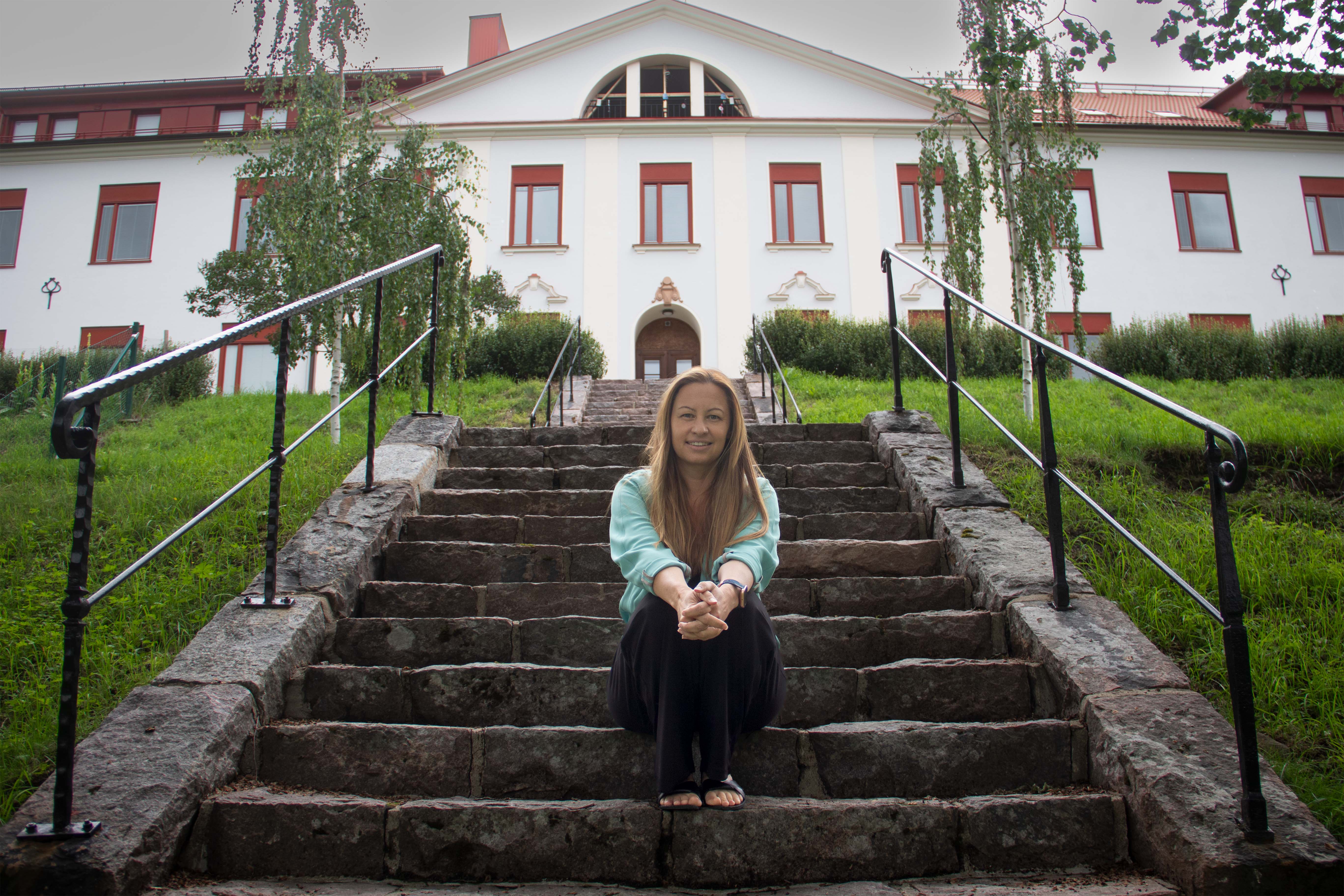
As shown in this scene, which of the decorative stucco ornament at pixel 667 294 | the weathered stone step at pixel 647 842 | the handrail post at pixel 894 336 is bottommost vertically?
the weathered stone step at pixel 647 842

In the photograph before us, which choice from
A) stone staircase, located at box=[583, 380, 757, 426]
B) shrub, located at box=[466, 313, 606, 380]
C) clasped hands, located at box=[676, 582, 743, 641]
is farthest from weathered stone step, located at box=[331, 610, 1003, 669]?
shrub, located at box=[466, 313, 606, 380]

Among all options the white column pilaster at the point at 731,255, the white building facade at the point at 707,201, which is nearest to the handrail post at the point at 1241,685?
the white column pilaster at the point at 731,255

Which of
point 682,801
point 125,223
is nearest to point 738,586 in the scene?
point 682,801

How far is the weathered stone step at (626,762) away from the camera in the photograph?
86.0 inches

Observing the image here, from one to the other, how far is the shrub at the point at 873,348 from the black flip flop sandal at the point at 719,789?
31.8ft

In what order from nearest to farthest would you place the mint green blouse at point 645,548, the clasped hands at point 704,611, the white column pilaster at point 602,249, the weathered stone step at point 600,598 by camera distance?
the clasped hands at point 704,611, the mint green blouse at point 645,548, the weathered stone step at point 600,598, the white column pilaster at point 602,249

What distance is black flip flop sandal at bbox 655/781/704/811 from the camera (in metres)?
1.94

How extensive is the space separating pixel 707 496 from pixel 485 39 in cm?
2095

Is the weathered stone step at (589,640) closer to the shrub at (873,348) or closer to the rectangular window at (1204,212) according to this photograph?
the shrub at (873,348)

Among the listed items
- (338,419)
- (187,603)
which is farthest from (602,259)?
(187,603)

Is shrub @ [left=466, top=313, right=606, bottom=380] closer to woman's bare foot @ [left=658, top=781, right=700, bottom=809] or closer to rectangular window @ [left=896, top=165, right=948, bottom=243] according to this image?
rectangular window @ [left=896, top=165, right=948, bottom=243]

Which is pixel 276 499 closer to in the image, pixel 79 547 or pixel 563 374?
pixel 79 547

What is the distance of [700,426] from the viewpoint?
232cm

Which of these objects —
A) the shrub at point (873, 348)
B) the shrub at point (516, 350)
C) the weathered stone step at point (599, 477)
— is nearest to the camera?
the weathered stone step at point (599, 477)
